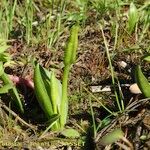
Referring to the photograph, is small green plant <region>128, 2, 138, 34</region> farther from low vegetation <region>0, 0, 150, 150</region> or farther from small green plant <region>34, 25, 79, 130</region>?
small green plant <region>34, 25, 79, 130</region>

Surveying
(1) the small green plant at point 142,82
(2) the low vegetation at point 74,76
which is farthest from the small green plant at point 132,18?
(1) the small green plant at point 142,82

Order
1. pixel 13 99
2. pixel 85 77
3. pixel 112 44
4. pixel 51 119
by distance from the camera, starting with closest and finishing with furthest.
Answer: pixel 51 119 → pixel 13 99 → pixel 85 77 → pixel 112 44

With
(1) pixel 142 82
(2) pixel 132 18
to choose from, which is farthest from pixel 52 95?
(2) pixel 132 18

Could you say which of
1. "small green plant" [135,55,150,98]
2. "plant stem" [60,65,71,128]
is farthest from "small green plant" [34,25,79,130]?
"small green plant" [135,55,150,98]

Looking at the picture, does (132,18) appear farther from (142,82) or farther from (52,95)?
(52,95)

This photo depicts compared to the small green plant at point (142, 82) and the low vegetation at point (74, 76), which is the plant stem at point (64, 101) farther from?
the small green plant at point (142, 82)

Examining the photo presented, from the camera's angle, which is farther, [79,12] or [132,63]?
[79,12]

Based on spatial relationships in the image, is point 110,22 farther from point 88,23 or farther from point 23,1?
point 23,1

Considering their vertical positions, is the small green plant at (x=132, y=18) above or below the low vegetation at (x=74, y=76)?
above

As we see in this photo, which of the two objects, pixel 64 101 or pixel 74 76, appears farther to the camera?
pixel 74 76

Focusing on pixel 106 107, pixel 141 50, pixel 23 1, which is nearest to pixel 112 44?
pixel 141 50

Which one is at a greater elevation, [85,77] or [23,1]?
[23,1]
